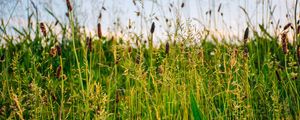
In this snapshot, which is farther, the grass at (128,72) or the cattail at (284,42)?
the grass at (128,72)

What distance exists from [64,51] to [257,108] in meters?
2.11

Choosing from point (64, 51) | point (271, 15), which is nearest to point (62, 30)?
point (64, 51)

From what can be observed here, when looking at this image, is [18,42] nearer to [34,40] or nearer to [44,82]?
[34,40]

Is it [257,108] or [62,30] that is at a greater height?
[62,30]

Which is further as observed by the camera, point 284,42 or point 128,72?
point 128,72

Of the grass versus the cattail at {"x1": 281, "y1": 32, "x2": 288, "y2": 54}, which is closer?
the cattail at {"x1": 281, "y1": 32, "x2": 288, "y2": 54}

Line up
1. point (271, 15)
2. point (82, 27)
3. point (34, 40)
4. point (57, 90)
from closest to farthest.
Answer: point (57, 90), point (271, 15), point (34, 40), point (82, 27)

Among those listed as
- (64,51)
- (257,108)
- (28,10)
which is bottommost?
(257,108)

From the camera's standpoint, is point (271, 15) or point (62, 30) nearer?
point (271, 15)

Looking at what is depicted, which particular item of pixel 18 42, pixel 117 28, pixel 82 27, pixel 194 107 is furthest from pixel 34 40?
pixel 194 107

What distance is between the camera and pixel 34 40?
4258mm

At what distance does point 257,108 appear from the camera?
108 inches

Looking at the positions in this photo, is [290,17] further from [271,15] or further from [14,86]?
[14,86]

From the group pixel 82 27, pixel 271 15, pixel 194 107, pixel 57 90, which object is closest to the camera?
pixel 194 107
